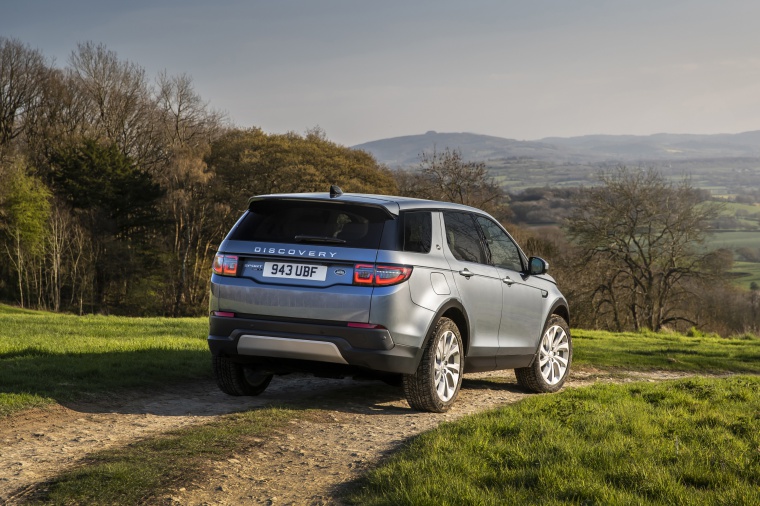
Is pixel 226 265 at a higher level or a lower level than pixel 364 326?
higher

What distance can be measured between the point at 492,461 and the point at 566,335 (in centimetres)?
517

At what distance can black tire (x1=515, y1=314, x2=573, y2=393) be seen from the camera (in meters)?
9.66

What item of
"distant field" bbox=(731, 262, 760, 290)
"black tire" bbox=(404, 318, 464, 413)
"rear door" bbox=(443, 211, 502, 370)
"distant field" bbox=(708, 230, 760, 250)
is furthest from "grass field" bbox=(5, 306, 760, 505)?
"distant field" bbox=(708, 230, 760, 250)

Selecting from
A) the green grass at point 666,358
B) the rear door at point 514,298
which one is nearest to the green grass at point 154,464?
the rear door at point 514,298

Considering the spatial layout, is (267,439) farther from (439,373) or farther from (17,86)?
(17,86)

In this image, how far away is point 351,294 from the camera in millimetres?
7023

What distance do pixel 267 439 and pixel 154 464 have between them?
3.62ft

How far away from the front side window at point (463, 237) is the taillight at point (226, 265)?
204 cm

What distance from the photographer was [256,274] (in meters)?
7.35

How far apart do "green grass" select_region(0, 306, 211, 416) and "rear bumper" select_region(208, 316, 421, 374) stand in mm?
1777

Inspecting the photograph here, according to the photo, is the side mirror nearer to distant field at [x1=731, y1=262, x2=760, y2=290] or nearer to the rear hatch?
the rear hatch

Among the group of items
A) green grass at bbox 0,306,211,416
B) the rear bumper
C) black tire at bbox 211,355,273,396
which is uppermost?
the rear bumper

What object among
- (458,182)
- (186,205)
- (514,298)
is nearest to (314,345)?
(514,298)

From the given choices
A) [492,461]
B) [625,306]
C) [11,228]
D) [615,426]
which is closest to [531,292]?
[615,426]
